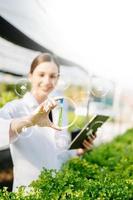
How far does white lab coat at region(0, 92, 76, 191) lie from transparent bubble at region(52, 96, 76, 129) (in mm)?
131

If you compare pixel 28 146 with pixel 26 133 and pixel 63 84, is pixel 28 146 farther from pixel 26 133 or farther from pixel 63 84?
pixel 63 84

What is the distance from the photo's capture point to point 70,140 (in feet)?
23.1

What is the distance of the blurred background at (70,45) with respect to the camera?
634cm

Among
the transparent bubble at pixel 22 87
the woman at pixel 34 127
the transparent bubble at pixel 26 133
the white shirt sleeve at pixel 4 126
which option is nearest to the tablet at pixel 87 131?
the woman at pixel 34 127

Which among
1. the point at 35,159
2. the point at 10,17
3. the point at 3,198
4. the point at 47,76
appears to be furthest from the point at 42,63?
the point at 3,198

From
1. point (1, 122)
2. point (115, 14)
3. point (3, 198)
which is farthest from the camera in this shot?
point (115, 14)

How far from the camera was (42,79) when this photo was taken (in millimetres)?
6230

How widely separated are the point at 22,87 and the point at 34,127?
420 millimetres

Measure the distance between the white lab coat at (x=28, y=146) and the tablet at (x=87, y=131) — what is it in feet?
0.88

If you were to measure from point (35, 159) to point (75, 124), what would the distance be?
3.58 feet

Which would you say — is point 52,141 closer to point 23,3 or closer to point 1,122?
point 1,122

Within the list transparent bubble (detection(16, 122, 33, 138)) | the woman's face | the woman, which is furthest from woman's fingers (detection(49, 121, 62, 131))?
the woman's face

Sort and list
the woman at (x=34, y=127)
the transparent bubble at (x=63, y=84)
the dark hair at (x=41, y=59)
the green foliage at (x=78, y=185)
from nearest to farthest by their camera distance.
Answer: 1. the green foliage at (x=78, y=185)
2. the woman at (x=34, y=127)
3. the dark hair at (x=41, y=59)
4. the transparent bubble at (x=63, y=84)

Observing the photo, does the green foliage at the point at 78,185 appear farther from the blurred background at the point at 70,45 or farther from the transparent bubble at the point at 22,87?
the transparent bubble at the point at 22,87
